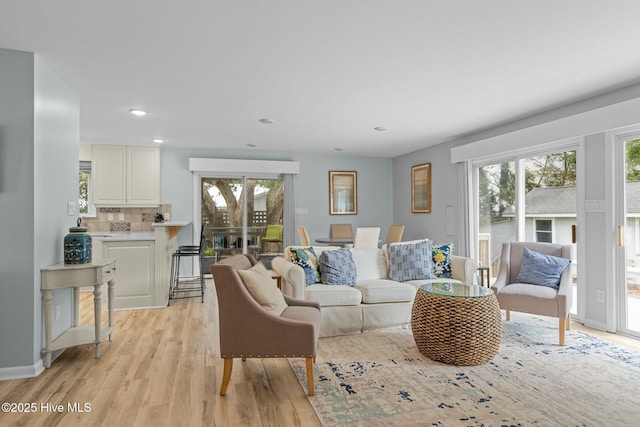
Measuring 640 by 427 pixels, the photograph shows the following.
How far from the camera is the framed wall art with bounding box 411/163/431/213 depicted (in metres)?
6.84

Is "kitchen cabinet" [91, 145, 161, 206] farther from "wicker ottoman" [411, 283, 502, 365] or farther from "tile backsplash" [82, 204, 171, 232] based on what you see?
"wicker ottoman" [411, 283, 502, 365]

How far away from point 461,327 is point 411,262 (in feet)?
4.51

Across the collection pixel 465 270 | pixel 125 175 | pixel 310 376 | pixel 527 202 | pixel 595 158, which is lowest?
pixel 310 376

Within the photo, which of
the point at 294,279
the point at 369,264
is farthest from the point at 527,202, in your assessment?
the point at 294,279

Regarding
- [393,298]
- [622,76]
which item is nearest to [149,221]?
[393,298]

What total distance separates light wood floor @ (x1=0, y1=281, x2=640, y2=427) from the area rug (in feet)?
0.77

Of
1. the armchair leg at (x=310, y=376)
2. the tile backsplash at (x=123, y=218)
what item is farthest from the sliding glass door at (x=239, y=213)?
the armchair leg at (x=310, y=376)

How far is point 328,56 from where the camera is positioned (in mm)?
2908

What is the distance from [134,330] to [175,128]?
8.97ft

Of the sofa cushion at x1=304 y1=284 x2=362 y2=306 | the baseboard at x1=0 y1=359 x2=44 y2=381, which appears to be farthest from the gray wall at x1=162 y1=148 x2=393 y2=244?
the baseboard at x1=0 y1=359 x2=44 y2=381

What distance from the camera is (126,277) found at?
478 centimetres

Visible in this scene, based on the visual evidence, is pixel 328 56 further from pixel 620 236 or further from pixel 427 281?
pixel 620 236

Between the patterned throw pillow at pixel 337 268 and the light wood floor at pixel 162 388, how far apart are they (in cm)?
111

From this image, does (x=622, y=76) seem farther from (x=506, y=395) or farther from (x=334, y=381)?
(x=334, y=381)
